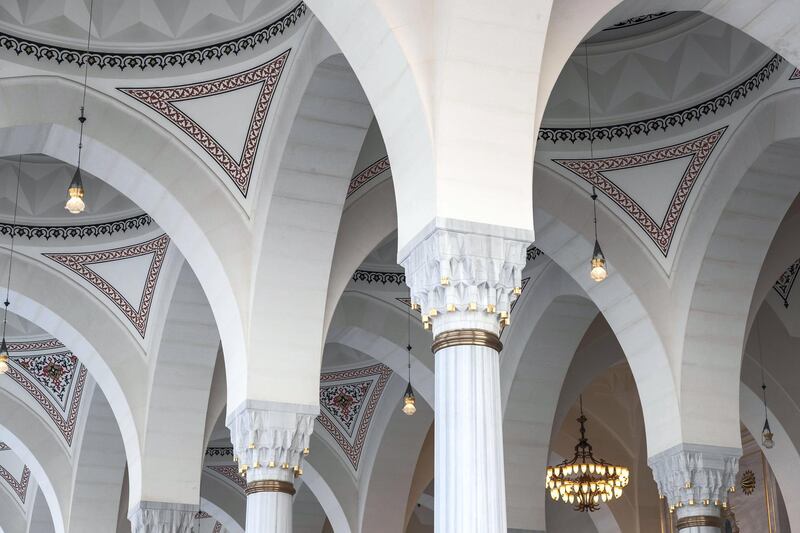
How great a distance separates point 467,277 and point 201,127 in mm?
4174

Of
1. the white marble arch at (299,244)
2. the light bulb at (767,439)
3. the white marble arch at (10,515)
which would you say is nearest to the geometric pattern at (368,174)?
the white marble arch at (299,244)

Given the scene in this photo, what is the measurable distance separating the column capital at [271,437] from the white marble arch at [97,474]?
581cm

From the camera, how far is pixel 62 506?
48.5ft

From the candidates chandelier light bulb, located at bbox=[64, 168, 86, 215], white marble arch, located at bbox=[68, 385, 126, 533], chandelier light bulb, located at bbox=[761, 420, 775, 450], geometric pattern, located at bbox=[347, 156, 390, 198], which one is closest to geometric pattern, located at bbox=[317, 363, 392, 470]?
white marble arch, located at bbox=[68, 385, 126, 533]

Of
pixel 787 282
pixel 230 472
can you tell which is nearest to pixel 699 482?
pixel 787 282

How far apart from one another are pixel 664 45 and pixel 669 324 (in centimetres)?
238

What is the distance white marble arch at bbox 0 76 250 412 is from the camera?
9422 millimetres

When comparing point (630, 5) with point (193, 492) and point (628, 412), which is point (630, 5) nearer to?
point (193, 492)

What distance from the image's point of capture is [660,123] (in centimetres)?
1012

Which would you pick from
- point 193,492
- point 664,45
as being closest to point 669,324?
point 664,45

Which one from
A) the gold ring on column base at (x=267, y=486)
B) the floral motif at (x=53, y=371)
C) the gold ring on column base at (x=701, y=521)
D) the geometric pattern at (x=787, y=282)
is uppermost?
the geometric pattern at (x=787, y=282)

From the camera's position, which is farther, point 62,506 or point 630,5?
point 62,506

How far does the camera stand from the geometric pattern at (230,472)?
1892 cm

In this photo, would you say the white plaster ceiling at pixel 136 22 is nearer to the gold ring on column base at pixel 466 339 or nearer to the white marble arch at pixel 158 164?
the white marble arch at pixel 158 164
